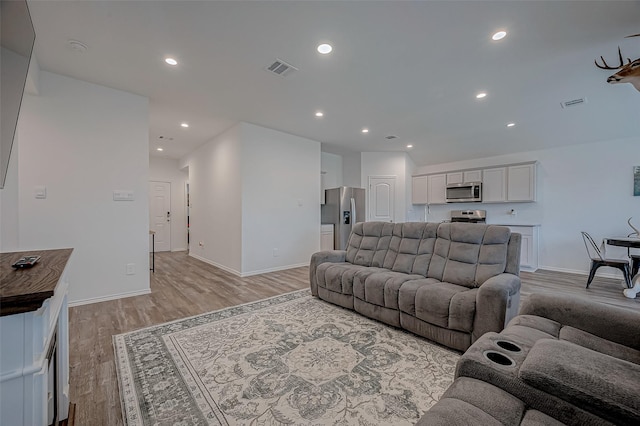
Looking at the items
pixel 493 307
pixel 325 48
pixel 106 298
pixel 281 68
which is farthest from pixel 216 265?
pixel 493 307

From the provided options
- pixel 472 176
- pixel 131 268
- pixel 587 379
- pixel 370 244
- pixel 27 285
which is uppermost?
pixel 472 176

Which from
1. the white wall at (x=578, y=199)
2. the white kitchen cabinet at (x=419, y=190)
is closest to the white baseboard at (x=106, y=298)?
the white kitchen cabinet at (x=419, y=190)

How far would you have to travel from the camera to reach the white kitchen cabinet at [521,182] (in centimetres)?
521

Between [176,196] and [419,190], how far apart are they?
685cm

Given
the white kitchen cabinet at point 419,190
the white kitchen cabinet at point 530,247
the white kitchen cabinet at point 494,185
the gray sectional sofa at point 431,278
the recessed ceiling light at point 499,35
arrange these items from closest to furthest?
the gray sectional sofa at point 431,278 → the recessed ceiling light at point 499,35 → the white kitchen cabinet at point 530,247 → the white kitchen cabinet at point 494,185 → the white kitchen cabinet at point 419,190

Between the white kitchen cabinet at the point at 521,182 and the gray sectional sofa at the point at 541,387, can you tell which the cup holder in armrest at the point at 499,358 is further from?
the white kitchen cabinet at the point at 521,182

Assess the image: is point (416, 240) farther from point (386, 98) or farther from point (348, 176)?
point (348, 176)

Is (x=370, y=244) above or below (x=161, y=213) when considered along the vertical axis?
below

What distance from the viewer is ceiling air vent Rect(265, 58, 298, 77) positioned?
9.21ft

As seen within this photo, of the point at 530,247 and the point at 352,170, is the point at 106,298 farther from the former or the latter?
the point at 530,247

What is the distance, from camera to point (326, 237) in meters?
6.09

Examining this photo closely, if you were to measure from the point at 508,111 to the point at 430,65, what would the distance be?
2.22 meters

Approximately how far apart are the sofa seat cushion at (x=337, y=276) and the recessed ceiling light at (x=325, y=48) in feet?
7.48

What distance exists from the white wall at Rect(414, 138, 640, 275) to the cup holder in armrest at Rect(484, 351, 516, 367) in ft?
18.1
